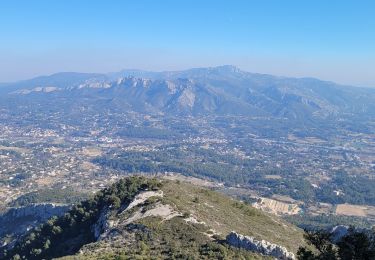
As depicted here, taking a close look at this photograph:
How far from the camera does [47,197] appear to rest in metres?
141

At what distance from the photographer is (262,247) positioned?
42469mm

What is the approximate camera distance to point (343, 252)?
2886 cm

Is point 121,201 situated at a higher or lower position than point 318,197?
higher

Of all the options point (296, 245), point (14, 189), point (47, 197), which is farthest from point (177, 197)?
point (14, 189)

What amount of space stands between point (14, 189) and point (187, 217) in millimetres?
129761

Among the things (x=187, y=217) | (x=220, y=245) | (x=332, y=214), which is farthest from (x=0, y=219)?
(x=332, y=214)

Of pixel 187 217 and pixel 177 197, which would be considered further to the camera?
pixel 177 197

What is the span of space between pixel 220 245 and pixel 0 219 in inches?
3174

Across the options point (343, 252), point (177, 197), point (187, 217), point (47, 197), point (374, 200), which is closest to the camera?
point (343, 252)

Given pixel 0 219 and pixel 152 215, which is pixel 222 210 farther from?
pixel 0 219

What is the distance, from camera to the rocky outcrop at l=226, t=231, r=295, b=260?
41719 millimetres

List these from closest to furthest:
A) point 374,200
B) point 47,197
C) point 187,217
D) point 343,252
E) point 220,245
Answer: point 343,252, point 220,245, point 187,217, point 47,197, point 374,200

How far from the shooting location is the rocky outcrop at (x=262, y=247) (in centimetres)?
4172

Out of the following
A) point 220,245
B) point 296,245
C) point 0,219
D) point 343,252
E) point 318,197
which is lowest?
point 318,197
